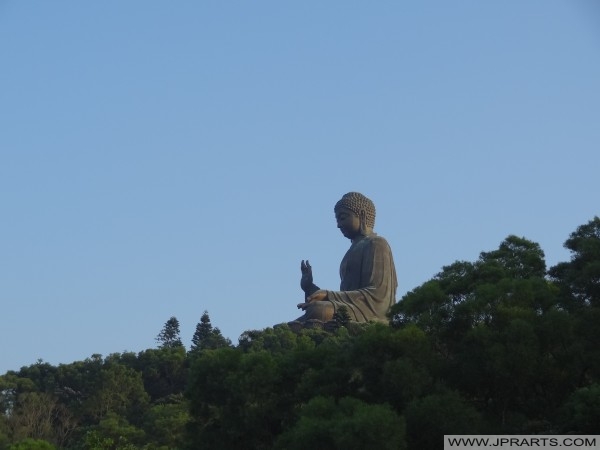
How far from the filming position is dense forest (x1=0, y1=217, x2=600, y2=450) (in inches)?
663

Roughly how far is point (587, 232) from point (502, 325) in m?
2.75

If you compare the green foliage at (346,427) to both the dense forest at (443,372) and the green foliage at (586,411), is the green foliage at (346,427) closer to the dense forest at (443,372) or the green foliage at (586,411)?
the dense forest at (443,372)

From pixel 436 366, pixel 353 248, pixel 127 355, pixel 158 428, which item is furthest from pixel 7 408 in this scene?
pixel 436 366

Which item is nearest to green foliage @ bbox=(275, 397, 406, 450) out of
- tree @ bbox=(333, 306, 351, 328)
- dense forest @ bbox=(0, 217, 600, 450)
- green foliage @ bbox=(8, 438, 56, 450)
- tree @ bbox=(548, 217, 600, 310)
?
dense forest @ bbox=(0, 217, 600, 450)

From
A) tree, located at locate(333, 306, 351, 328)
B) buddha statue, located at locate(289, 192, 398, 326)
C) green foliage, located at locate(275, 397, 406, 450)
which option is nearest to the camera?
green foliage, located at locate(275, 397, 406, 450)

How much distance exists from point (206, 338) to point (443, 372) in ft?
72.4

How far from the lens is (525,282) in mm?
Answer: 18422

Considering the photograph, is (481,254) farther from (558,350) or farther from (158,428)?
(158,428)

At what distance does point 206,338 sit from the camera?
39.7 m

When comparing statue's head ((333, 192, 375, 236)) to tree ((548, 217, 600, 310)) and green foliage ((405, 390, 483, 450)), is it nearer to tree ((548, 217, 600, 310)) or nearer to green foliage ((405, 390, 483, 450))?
tree ((548, 217, 600, 310))

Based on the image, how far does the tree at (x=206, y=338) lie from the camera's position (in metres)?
37.3

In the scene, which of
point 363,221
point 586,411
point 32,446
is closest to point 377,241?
point 363,221

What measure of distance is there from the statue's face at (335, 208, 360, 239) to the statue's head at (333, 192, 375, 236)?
0.20 feet

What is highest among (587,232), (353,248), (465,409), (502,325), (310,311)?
(353,248)
